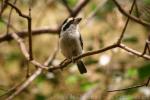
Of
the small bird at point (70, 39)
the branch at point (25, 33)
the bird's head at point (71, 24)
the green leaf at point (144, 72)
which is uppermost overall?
the branch at point (25, 33)

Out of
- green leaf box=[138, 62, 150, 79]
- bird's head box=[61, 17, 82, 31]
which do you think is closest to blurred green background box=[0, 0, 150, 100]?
green leaf box=[138, 62, 150, 79]

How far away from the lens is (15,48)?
16.8 feet

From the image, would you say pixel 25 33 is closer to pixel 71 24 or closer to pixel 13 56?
pixel 71 24

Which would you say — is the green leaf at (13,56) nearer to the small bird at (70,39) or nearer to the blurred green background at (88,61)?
the blurred green background at (88,61)

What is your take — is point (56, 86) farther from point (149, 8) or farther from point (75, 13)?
point (149, 8)

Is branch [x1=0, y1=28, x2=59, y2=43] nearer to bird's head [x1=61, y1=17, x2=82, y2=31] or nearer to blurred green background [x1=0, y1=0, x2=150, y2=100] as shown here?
blurred green background [x1=0, y1=0, x2=150, y2=100]

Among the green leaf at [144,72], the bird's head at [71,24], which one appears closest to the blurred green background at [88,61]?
the green leaf at [144,72]

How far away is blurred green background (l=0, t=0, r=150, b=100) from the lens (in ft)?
11.6

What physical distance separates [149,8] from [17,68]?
3226 mm

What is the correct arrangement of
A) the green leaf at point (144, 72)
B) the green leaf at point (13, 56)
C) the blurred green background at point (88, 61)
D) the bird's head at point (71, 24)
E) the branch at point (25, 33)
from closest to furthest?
the bird's head at point (71, 24), the green leaf at point (144, 72), the branch at point (25, 33), the blurred green background at point (88, 61), the green leaf at point (13, 56)

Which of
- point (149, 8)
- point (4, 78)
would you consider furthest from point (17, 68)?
point (149, 8)

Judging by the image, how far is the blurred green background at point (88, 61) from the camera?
11.6ft

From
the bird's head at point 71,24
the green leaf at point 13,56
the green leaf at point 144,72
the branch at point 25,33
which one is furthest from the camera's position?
the green leaf at point 13,56

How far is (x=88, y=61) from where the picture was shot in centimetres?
369
